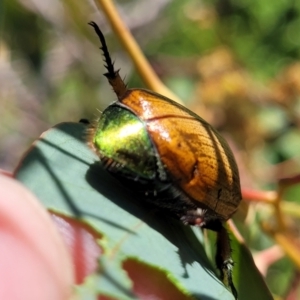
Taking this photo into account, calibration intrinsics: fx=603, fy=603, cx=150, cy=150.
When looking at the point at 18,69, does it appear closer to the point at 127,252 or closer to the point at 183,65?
the point at 183,65

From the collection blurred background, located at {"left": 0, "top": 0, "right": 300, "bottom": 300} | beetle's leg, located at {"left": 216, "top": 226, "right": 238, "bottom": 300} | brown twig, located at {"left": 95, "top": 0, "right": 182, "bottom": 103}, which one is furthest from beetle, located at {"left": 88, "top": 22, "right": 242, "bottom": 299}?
blurred background, located at {"left": 0, "top": 0, "right": 300, "bottom": 300}

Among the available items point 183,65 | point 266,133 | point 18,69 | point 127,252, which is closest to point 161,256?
point 127,252

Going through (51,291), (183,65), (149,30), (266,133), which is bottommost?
(266,133)

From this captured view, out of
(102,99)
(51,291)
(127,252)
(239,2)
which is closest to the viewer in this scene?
(51,291)

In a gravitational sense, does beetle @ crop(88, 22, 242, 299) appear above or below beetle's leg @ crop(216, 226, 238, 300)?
above

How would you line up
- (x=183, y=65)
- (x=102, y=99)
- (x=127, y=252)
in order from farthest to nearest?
1. (x=102, y=99)
2. (x=183, y=65)
3. (x=127, y=252)

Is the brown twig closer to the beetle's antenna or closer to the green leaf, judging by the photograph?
the beetle's antenna
